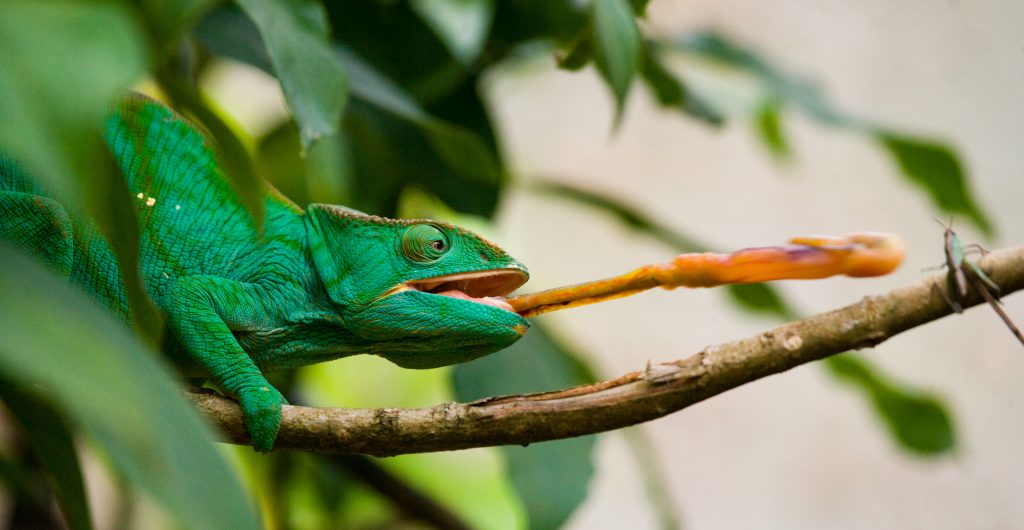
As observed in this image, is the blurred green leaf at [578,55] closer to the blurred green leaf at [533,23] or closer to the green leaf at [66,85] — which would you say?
the blurred green leaf at [533,23]

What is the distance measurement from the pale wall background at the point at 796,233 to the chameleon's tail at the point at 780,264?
1.56 meters

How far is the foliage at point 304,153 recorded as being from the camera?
16.3 inches

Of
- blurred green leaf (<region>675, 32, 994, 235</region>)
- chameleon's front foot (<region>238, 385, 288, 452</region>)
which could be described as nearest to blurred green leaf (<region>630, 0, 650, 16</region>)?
chameleon's front foot (<region>238, 385, 288, 452</region>)

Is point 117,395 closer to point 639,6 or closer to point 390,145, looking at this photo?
point 639,6

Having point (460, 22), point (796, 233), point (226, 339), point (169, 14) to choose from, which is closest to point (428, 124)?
point (226, 339)

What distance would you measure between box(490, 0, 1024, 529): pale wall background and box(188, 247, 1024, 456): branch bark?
5.33 feet

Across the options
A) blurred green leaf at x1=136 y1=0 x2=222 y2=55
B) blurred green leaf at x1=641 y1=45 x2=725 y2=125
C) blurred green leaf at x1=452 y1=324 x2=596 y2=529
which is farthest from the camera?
blurred green leaf at x1=641 y1=45 x2=725 y2=125

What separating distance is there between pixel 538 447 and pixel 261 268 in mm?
531

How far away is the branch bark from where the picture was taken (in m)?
0.80

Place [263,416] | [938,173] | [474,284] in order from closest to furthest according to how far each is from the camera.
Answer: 1. [263,416]
2. [474,284]
3. [938,173]

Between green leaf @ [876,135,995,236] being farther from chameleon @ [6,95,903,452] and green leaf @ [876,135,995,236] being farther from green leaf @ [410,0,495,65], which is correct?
chameleon @ [6,95,903,452]

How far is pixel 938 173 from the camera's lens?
2.00 metres

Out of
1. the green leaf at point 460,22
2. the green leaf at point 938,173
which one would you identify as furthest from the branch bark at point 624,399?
the green leaf at point 938,173

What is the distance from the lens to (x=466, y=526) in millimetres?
2018
